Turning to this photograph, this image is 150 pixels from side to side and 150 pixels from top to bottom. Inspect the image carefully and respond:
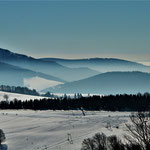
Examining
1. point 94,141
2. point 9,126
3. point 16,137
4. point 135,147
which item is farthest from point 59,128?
point 135,147

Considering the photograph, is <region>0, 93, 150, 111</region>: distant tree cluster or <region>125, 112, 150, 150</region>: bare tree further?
<region>0, 93, 150, 111</region>: distant tree cluster

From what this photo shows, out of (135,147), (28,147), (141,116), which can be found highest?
(141,116)

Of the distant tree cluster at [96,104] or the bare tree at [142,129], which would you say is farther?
the distant tree cluster at [96,104]

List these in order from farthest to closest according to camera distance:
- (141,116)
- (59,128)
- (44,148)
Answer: (59,128) → (44,148) → (141,116)

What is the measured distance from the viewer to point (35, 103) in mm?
131125

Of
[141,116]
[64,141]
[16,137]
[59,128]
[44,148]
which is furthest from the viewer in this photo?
[59,128]

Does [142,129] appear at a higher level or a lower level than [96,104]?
higher

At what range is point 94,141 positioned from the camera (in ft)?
110

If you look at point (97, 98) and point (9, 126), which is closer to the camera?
point (9, 126)

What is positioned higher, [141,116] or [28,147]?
[141,116]

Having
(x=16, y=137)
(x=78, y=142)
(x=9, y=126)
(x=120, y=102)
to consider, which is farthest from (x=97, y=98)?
(x=78, y=142)

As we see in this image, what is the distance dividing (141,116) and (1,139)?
40.0 m

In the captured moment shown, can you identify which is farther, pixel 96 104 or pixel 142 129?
pixel 96 104

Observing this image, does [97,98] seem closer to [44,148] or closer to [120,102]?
[120,102]
